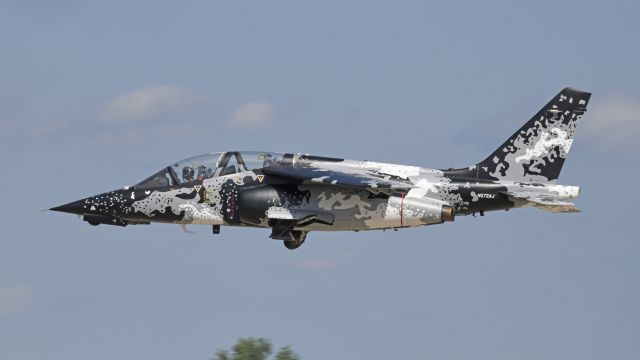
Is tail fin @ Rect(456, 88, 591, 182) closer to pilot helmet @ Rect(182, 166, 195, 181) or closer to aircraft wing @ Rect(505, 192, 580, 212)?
aircraft wing @ Rect(505, 192, 580, 212)

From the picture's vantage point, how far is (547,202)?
3500 centimetres

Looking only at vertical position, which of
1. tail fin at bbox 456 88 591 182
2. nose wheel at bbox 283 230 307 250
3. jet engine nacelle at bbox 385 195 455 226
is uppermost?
tail fin at bbox 456 88 591 182

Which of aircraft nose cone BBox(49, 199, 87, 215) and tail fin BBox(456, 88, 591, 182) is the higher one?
tail fin BBox(456, 88, 591, 182)

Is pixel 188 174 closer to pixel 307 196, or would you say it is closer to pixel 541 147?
pixel 307 196

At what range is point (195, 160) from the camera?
1455 inches

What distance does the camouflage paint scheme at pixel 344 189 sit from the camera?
3559 cm

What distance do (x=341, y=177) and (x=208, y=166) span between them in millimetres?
3688

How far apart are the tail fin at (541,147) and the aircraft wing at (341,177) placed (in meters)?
2.46

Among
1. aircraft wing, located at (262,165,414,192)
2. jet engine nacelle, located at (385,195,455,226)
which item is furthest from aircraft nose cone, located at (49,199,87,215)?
jet engine nacelle, located at (385,195,455,226)

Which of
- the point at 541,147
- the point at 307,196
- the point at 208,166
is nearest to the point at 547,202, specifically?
the point at 541,147

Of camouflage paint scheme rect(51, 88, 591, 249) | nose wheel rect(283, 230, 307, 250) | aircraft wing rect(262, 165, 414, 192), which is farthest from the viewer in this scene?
nose wheel rect(283, 230, 307, 250)

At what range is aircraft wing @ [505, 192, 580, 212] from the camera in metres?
34.9

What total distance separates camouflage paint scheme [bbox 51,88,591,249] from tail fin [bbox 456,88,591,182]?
3 cm

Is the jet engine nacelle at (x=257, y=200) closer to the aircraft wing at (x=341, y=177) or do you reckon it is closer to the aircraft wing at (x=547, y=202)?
the aircraft wing at (x=341, y=177)
